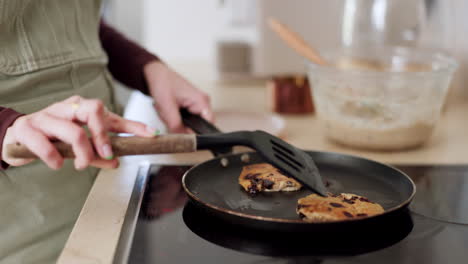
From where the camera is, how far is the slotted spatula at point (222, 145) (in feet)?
1.92

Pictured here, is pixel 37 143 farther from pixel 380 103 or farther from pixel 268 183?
pixel 380 103

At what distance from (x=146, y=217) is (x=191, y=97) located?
37cm

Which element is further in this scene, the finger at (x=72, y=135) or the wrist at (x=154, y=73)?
the wrist at (x=154, y=73)

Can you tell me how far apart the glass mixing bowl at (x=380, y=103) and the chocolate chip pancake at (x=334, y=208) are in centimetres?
34

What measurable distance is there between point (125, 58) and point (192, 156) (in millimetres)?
271

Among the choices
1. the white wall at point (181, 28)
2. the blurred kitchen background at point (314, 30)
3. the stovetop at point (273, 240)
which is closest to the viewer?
the stovetop at point (273, 240)

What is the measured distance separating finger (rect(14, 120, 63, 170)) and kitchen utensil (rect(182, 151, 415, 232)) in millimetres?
168

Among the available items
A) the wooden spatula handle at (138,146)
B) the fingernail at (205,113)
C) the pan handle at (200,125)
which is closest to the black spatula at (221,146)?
the wooden spatula handle at (138,146)

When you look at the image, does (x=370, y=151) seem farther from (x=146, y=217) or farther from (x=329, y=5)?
(x=329, y=5)

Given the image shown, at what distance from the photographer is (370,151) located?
38.9 inches

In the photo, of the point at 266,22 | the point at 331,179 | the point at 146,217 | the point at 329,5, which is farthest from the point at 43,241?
the point at 329,5

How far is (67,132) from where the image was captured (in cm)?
55

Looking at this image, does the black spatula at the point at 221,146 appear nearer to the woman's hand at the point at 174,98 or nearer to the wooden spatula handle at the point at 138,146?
the wooden spatula handle at the point at 138,146

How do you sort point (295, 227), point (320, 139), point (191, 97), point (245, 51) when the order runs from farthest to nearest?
1. point (245, 51)
2. point (320, 139)
3. point (191, 97)
4. point (295, 227)
